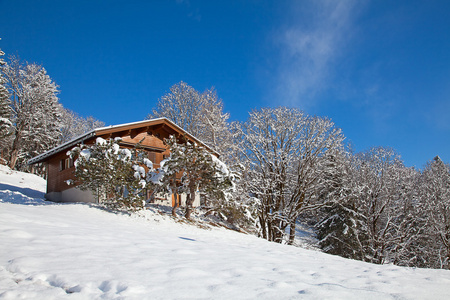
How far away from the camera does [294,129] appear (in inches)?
792

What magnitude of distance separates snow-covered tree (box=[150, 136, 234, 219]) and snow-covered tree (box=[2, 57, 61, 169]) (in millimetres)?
25877

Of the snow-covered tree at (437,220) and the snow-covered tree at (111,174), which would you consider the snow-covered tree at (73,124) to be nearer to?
the snow-covered tree at (111,174)

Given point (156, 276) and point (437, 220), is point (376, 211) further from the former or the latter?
point (156, 276)

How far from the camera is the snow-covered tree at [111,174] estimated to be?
44.1ft

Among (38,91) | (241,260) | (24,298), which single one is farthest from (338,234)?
(38,91)

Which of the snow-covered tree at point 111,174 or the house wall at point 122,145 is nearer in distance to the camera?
the snow-covered tree at point 111,174

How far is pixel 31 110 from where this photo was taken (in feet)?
110

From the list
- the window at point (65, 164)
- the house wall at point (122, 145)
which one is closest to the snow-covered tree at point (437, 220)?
the house wall at point (122, 145)

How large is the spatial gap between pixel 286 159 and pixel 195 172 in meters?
6.96

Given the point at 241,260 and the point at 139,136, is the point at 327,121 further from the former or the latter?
the point at 241,260

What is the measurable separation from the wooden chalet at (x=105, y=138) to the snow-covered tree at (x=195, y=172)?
10.8ft

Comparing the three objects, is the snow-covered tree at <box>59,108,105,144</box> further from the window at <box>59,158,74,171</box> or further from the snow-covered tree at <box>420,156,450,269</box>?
the snow-covered tree at <box>420,156,450,269</box>

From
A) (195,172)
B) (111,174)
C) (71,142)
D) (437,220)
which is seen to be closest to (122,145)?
(71,142)

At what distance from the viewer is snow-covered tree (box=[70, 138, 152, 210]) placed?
1345 centimetres
